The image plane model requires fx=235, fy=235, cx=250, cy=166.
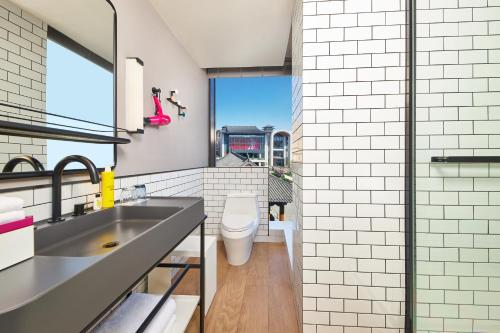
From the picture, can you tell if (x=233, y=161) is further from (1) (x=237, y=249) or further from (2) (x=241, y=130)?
(1) (x=237, y=249)

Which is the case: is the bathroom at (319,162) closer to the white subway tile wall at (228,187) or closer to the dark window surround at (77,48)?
the dark window surround at (77,48)

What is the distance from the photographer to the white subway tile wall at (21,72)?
2.81 ft

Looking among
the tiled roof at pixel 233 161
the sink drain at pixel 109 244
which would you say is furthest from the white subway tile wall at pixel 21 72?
the tiled roof at pixel 233 161

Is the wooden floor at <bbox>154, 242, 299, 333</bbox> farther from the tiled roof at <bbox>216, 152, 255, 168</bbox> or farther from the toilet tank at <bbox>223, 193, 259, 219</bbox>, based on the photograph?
the tiled roof at <bbox>216, 152, 255, 168</bbox>

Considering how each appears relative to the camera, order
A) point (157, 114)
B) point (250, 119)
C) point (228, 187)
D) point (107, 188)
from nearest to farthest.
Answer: point (107, 188) → point (157, 114) → point (228, 187) → point (250, 119)

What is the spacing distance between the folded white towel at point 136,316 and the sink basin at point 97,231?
1.21 ft

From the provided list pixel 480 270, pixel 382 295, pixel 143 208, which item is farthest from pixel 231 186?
pixel 480 270

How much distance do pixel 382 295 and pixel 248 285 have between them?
1.17m

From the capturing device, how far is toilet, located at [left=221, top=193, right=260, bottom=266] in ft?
8.24

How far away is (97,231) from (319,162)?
51.0 inches

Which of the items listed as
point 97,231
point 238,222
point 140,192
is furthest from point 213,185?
point 97,231

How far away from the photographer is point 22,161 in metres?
0.93

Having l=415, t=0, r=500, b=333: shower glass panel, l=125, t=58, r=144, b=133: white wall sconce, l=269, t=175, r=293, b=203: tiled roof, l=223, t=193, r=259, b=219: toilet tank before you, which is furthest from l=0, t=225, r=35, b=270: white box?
l=269, t=175, r=293, b=203: tiled roof

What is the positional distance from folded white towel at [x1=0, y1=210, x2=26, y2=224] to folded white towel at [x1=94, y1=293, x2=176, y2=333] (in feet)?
2.20
